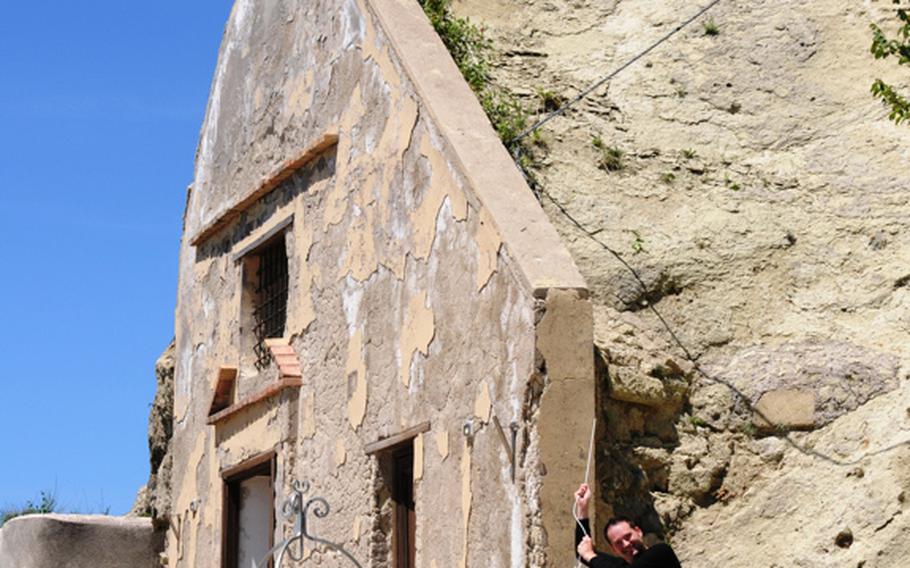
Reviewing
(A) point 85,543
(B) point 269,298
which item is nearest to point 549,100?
(B) point 269,298

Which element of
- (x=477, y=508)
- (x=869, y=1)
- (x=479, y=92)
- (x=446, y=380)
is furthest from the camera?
(x=869, y=1)

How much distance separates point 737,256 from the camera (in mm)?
9516

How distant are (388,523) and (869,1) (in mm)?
5312

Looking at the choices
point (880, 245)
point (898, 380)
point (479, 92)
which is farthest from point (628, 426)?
point (479, 92)

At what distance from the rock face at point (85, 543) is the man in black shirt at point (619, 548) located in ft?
23.3

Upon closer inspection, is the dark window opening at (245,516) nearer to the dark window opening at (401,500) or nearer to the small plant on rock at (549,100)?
the dark window opening at (401,500)

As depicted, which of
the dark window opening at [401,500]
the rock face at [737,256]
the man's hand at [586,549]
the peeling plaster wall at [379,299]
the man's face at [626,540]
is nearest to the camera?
the man's face at [626,540]

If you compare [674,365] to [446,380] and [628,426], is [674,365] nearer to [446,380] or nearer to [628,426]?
[628,426]

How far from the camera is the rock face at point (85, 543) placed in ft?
44.7

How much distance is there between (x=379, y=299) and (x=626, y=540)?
3042 millimetres

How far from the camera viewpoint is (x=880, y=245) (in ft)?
31.1

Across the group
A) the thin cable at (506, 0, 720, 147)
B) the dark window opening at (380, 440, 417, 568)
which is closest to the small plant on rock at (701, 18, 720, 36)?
the thin cable at (506, 0, 720, 147)

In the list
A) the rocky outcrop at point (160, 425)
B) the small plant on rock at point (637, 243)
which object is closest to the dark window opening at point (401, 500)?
the small plant on rock at point (637, 243)

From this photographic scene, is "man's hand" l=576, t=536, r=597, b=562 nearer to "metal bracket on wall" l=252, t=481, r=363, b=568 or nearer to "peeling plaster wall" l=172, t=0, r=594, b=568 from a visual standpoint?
"peeling plaster wall" l=172, t=0, r=594, b=568
